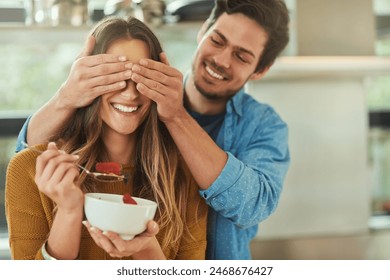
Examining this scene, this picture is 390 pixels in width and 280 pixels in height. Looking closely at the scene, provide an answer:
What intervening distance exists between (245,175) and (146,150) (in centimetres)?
22

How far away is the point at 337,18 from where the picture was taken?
4.36ft

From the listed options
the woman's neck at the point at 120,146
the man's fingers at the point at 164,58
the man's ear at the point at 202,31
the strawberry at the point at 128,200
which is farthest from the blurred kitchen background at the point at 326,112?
the strawberry at the point at 128,200

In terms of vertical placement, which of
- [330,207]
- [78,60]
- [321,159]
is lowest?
[330,207]

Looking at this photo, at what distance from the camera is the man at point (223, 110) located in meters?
1.09

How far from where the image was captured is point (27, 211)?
1.06m

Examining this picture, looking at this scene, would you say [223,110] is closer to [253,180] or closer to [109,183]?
[253,180]

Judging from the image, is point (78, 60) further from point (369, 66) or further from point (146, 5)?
point (369, 66)

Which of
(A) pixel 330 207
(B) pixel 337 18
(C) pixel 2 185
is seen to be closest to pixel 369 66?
(B) pixel 337 18

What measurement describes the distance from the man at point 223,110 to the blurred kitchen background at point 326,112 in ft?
0.23

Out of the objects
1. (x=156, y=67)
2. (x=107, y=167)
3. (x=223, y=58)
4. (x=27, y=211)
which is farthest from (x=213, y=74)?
(x=27, y=211)

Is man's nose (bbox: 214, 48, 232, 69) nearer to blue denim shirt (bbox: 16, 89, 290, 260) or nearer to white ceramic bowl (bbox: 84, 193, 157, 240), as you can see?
blue denim shirt (bbox: 16, 89, 290, 260)

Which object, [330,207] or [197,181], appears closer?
[197,181]

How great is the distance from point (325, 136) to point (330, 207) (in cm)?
18

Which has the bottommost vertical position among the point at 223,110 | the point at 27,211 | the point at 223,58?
the point at 27,211
